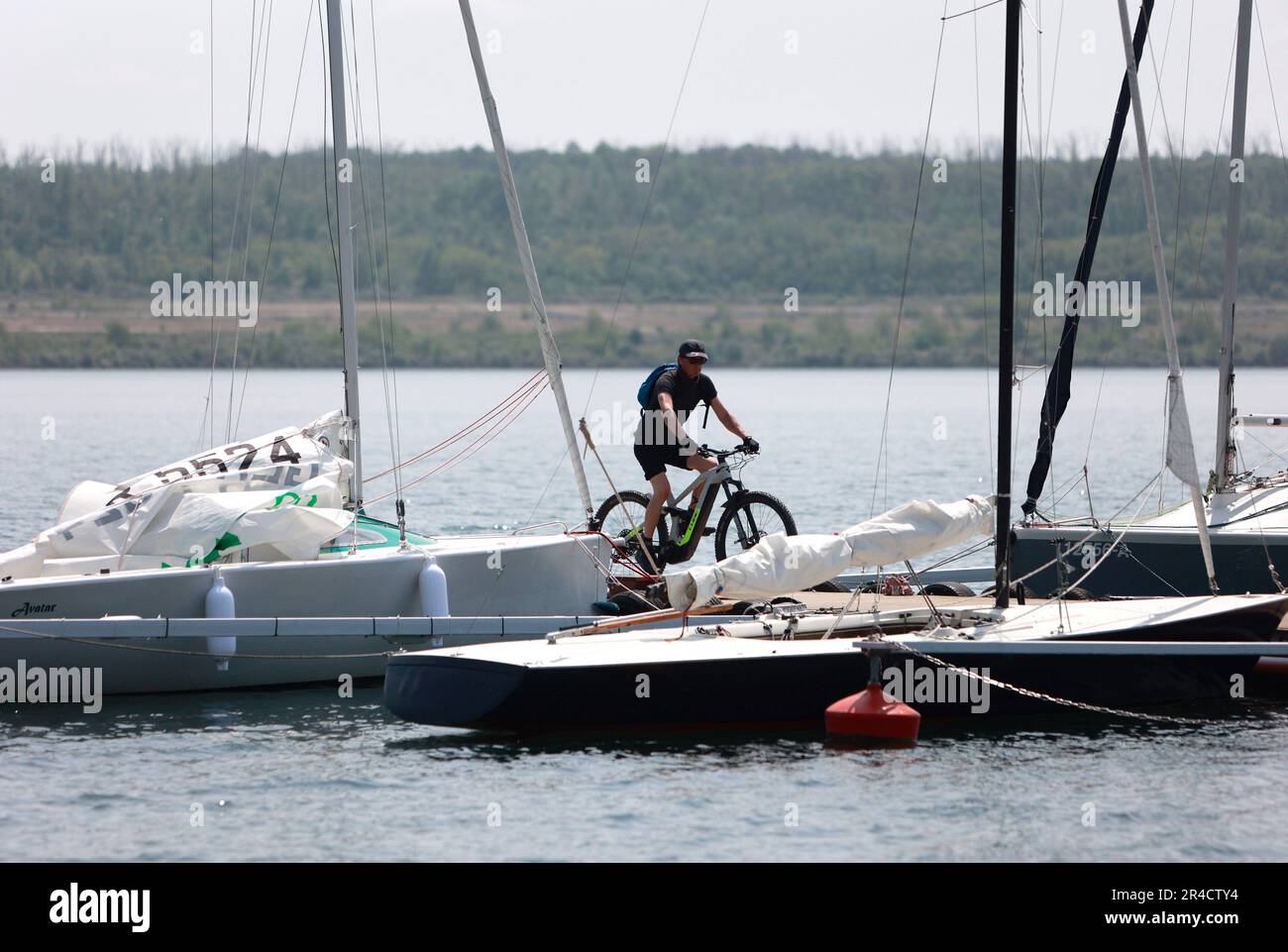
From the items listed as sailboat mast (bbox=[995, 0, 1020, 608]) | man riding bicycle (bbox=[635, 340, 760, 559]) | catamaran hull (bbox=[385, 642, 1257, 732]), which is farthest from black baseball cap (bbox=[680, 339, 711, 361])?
catamaran hull (bbox=[385, 642, 1257, 732])

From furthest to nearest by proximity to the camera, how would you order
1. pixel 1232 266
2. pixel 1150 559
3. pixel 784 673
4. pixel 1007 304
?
1. pixel 1232 266
2. pixel 1150 559
3. pixel 1007 304
4. pixel 784 673

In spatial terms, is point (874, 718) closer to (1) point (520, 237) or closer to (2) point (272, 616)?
(2) point (272, 616)

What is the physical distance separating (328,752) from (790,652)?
3432 mm

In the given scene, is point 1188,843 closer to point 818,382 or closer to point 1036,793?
point 1036,793

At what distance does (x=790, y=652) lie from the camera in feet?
43.5

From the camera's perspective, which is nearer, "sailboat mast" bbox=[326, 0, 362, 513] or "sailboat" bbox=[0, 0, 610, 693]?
"sailboat" bbox=[0, 0, 610, 693]

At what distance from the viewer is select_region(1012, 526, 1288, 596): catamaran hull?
17500 mm

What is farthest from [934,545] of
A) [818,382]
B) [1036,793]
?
[818,382]

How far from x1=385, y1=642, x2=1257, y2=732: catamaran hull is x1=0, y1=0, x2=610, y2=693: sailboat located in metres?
1.97

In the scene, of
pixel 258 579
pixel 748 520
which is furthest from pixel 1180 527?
pixel 258 579

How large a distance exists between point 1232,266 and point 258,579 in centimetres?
1092

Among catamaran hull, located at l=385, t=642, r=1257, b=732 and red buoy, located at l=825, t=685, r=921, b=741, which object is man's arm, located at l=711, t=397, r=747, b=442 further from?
red buoy, located at l=825, t=685, r=921, b=741

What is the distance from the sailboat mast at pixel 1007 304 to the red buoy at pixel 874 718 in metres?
1.84

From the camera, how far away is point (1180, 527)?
712 inches
